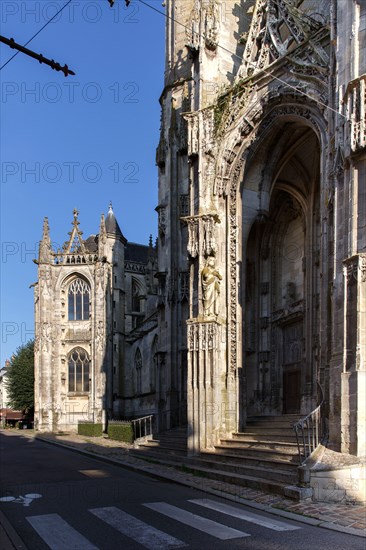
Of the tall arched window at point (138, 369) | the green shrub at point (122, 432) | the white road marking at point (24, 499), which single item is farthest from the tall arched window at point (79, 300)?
the white road marking at point (24, 499)

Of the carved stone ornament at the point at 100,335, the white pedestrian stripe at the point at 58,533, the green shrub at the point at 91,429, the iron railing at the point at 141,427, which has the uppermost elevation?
the carved stone ornament at the point at 100,335

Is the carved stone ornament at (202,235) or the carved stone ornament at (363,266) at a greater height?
the carved stone ornament at (202,235)

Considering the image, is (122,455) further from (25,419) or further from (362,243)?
(25,419)

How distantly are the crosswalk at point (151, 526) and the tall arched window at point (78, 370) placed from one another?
33612 millimetres

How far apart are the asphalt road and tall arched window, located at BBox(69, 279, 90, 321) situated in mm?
30430

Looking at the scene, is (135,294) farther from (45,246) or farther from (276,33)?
(276,33)

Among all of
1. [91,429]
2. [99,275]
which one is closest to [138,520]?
[91,429]

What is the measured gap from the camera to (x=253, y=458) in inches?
542

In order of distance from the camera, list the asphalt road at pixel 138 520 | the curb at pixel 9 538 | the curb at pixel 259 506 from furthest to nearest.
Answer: the curb at pixel 259 506 < the asphalt road at pixel 138 520 < the curb at pixel 9 538

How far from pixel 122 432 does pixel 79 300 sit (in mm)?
17737

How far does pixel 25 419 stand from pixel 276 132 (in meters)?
42.0

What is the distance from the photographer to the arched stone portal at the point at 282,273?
18859mm

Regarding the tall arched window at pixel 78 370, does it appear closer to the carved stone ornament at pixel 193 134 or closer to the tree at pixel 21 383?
the tree at pixel 21 383

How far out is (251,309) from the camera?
2258 centimetres
